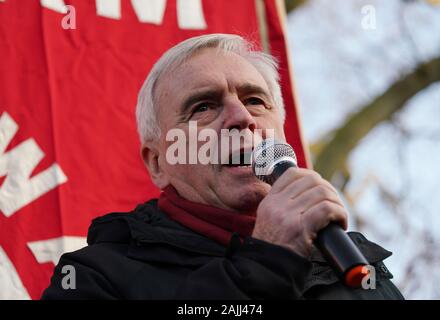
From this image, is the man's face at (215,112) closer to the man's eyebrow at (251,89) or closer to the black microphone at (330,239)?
the man's eyebrow at (251,89)

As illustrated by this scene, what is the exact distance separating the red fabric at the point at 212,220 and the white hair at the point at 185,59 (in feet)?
1.71

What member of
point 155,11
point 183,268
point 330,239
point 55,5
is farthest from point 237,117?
point 155,11

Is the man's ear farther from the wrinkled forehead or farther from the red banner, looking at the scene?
the red banner

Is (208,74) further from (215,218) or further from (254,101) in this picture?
(215,218)

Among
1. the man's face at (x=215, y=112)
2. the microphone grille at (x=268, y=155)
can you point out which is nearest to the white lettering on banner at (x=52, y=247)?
the man's face at (x=215, y=112)

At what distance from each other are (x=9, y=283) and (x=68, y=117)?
90 cm

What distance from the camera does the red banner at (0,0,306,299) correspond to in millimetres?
3686

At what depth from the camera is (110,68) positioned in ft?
14.1

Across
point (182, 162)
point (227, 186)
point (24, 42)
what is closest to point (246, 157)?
point (227, 186)

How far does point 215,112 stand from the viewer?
3.17m

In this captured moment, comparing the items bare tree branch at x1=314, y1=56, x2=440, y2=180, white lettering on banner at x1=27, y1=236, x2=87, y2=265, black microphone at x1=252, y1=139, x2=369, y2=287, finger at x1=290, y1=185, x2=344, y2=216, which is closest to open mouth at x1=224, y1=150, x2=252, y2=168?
black microphone at x1=252, y1=139, x2=369, y2=287

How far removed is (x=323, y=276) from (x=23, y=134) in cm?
172

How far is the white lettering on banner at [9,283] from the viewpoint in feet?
11.5
